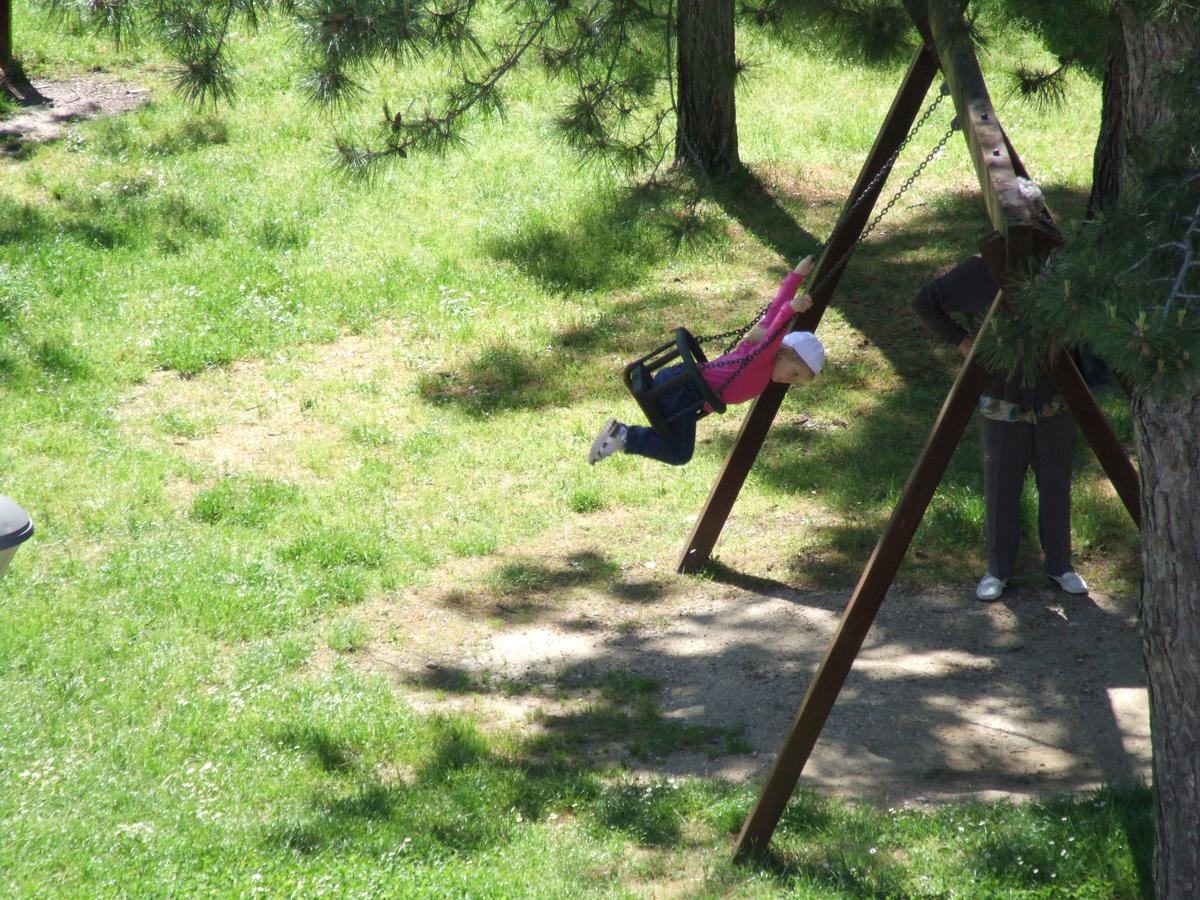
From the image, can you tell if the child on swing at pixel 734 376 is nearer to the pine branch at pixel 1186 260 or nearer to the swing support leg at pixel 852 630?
the swing support leg at pixel 852 630

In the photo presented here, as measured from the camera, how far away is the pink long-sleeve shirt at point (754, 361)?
542 centimetres

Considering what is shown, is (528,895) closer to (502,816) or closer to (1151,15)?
(502,816)

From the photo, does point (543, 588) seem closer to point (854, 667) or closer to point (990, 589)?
point (854, 667)

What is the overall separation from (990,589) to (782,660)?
1192mm

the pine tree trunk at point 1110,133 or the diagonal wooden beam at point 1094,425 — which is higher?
the pine tree trunk at point 1110,133

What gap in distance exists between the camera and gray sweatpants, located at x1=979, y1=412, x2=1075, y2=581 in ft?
19.8

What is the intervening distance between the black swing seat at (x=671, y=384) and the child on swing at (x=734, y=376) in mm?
35

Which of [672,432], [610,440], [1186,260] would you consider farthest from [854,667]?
[1186,260]

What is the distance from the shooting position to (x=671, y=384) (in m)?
5.04

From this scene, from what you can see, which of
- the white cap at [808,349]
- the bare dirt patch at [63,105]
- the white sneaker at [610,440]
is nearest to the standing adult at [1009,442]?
the white cap at [808,349]

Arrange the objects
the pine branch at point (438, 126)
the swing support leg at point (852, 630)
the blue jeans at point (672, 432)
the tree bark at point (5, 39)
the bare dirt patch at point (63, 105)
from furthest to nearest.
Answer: the tree bark at point (5, 39), the bare dirt patch at point (63, 105), the pine branch at point (438, 126), the blue jeans at point (672, 432), the swing support leg at point (852, 630)

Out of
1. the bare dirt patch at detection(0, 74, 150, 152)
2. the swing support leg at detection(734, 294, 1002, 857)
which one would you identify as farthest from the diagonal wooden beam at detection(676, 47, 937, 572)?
the bare dirt patch at detection(0, 74, 150, 152)

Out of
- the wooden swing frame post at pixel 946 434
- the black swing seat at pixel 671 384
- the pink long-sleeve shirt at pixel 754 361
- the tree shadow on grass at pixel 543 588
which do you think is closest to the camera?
the wooden swing frame post at pixel 946 434

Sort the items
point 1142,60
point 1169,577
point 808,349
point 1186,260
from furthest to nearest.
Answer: point 808,349
point 1169,577
point 1142,60
point 1186,260
